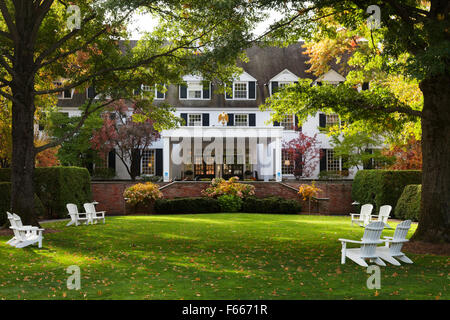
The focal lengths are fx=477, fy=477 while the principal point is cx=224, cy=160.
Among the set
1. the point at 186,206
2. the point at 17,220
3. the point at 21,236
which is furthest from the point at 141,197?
the point at 17,220

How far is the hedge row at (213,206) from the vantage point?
2641 cm

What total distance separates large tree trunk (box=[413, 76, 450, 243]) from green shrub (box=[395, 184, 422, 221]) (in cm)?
995

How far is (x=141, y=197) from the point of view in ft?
84.6

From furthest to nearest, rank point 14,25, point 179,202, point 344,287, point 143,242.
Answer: point 179,202 → point 14,25 → point 143,242 → point 344,287

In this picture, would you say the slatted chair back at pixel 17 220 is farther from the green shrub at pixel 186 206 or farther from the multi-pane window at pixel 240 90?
the multi-pane window at pixel 240 90

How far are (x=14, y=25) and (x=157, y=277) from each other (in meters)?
10.9

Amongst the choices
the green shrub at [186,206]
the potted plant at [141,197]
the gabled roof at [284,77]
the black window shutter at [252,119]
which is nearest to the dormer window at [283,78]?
the gabled roof at [284,77]

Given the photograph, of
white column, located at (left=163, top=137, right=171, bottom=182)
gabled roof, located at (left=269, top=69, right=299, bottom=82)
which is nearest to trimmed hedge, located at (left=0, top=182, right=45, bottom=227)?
white column, located at (left=163, top=137, right=171, bottom=182)

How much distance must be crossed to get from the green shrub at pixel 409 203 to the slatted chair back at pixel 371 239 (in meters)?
12.9

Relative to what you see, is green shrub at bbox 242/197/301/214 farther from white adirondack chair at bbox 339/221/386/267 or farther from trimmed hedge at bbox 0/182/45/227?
white adirondack chair at bbox 339/221/386/267

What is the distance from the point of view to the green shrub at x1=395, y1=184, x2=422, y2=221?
2148 centimetres

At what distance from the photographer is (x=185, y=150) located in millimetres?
37625
